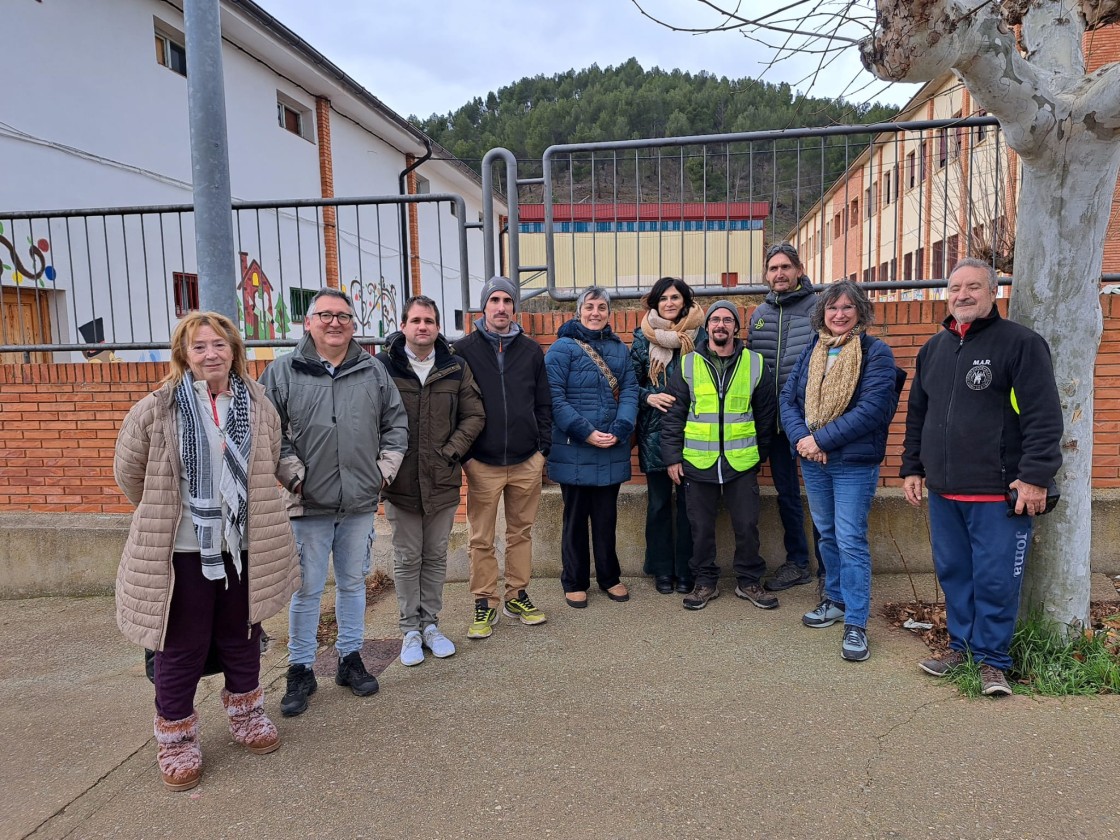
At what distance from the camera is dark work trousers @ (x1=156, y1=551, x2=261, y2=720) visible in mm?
2828

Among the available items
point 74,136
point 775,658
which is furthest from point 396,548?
point 74,136

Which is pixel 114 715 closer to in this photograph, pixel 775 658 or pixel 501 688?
pixel 501 688

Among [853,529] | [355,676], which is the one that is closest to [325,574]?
[355,676]

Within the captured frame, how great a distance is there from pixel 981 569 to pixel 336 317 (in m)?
3.09

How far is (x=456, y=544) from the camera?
518 cm

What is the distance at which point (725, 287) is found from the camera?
5.03m

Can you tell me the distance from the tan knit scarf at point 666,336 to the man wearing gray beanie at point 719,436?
145 millimetres

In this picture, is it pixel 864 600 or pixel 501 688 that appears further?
pixel 864 600

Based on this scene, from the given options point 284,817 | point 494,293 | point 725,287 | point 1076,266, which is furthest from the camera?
point 725,287

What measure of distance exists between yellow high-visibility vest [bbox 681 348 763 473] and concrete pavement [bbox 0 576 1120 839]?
970 mm

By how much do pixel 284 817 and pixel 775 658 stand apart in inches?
93.2

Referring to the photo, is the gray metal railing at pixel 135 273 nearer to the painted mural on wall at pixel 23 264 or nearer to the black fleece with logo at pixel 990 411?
the painted mural on wall at pixel 23 264

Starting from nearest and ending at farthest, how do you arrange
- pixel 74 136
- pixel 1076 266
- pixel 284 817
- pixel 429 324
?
pixel 284 817, pixel 1076 266, pixel 429 324, pixel 74 136

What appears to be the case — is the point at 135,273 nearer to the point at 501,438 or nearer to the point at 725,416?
the point at 501,438
